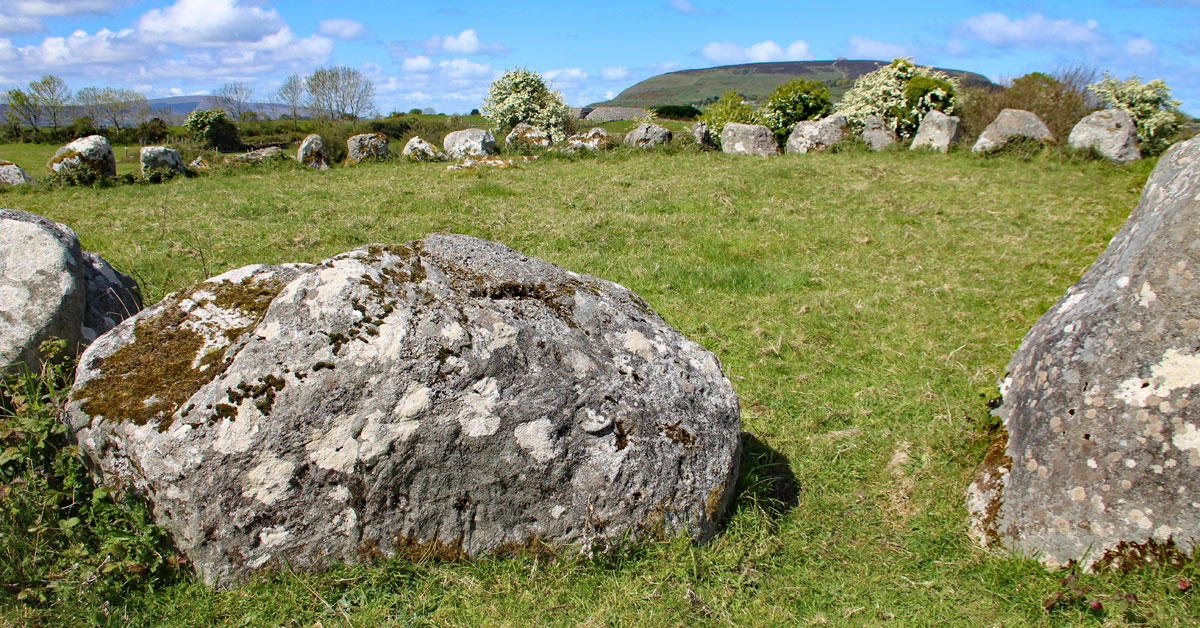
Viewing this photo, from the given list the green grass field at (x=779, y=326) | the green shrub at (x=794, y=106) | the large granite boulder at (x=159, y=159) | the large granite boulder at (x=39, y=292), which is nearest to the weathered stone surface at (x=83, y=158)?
the large granite boulder at (x=159, y=159)

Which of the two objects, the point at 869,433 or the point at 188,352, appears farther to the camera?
the point at 869,433

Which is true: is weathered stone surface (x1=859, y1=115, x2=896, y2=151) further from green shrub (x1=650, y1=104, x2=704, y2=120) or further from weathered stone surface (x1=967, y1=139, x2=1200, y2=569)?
green shrub (x1=650, y1=104, x2=704, y2=120)

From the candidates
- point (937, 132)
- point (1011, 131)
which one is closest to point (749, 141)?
point (937, 132)

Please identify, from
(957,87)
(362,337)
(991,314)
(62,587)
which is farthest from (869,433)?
(957,87)

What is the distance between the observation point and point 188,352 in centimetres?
370

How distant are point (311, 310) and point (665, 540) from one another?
2.20 m

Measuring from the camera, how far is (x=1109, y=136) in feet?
48.4

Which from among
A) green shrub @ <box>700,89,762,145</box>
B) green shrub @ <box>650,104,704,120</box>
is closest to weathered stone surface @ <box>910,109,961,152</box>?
green shrub @ <box>700,89,762,145</box>

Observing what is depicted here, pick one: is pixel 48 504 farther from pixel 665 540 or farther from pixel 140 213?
pixel 140 213

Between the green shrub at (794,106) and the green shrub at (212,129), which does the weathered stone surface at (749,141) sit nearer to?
the green shrub at (794,106)

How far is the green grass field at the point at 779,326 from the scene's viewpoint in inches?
132

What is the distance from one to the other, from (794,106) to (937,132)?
4.73 m

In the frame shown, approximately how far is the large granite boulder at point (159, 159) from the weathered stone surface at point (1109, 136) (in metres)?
20.2

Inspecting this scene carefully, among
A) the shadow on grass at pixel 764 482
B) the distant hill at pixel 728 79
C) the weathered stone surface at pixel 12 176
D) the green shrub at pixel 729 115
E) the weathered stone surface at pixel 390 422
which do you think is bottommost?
the shadow on grass at pixel 764 482
